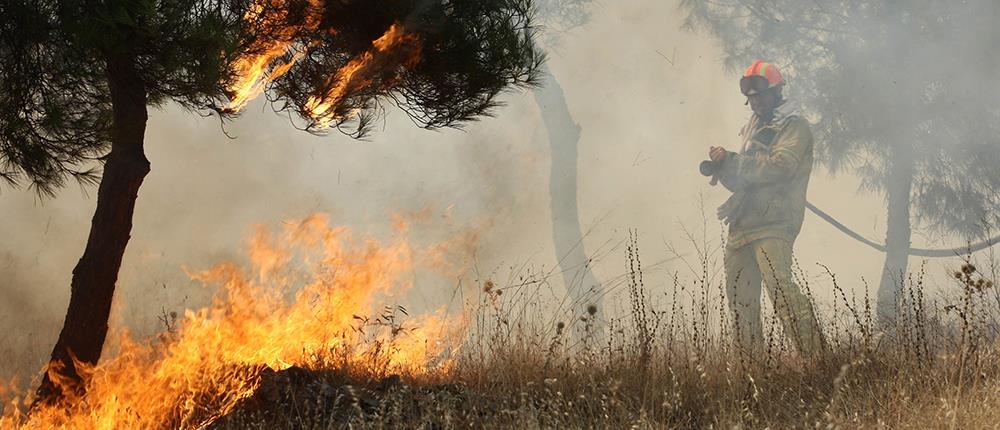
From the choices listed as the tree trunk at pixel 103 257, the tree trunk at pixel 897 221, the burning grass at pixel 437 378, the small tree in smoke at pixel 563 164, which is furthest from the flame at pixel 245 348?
the small tree in smoke at pixel 563 164

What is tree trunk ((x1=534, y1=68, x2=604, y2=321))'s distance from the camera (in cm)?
1441

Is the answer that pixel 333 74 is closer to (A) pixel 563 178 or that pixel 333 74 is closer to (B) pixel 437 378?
(B) pixel 437 378

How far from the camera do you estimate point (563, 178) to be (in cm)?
1457

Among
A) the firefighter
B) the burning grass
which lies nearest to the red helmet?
the firefighter

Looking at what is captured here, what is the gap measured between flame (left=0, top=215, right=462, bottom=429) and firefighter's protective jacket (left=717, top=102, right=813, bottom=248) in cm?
285

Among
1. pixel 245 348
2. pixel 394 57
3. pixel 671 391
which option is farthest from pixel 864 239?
pixel 245 348

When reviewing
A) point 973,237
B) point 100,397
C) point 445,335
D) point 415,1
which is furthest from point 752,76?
point 100,397

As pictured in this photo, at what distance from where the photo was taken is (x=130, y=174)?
177 inches

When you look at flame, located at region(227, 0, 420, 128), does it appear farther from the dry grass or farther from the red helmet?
the red helmet

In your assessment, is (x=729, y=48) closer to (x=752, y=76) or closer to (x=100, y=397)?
(x=752, y=76)

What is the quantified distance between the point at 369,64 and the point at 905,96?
7.64 metres

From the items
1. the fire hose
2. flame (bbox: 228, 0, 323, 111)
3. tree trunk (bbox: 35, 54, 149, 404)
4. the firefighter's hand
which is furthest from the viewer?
the fire hose

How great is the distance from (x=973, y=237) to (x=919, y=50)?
7.98 ft

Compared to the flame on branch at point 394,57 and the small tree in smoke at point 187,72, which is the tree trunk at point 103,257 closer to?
the small tree in smoke at point 187,72
